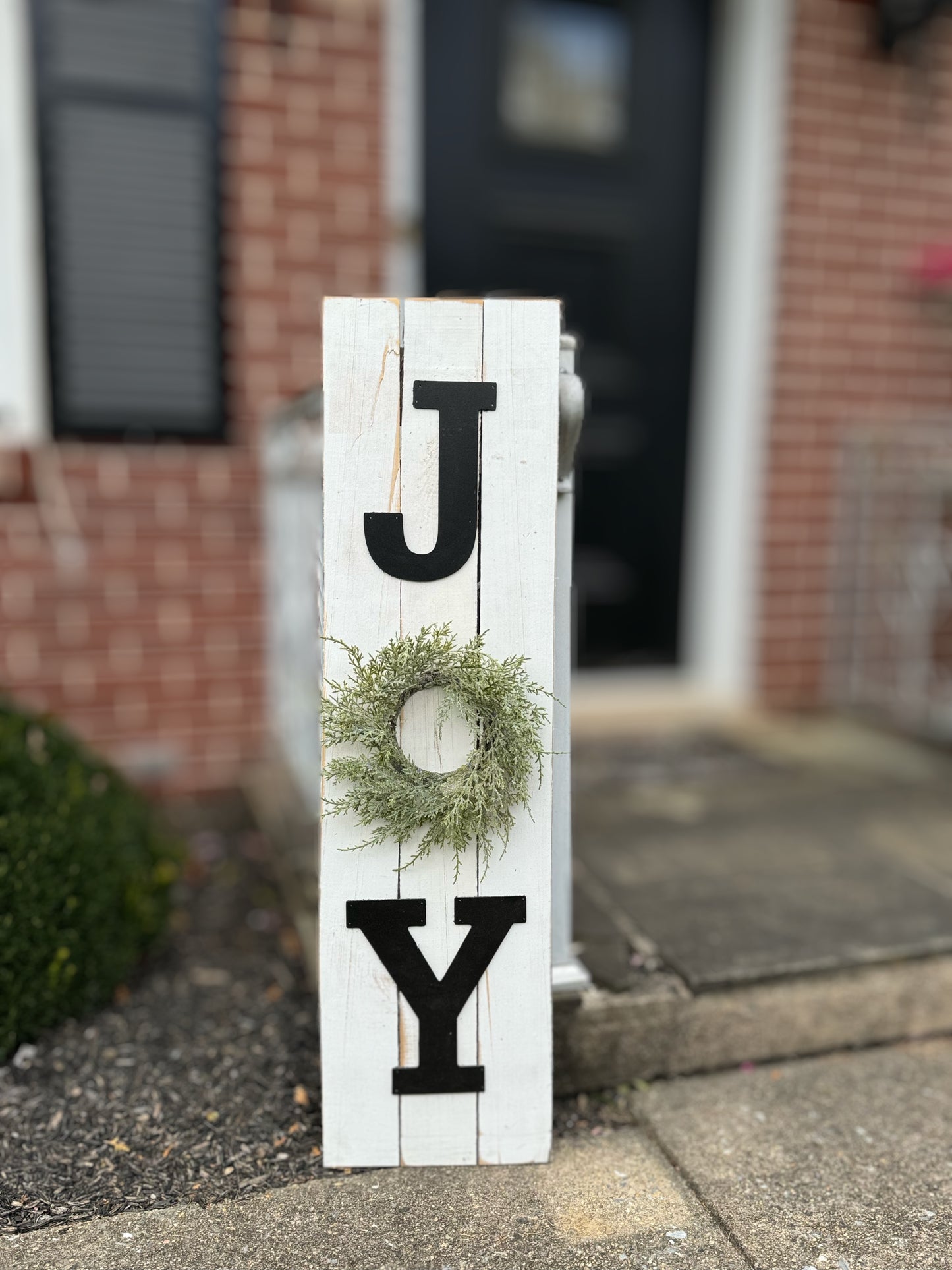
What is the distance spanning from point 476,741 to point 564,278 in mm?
2770

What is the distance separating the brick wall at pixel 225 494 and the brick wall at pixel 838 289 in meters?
1.70

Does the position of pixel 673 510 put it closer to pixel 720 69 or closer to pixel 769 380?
pixel 769 380

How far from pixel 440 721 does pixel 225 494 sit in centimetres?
205

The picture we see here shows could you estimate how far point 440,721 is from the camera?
1662mm

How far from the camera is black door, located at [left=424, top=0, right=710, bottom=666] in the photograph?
12.0 ft

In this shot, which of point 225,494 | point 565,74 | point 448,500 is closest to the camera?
point 448,500

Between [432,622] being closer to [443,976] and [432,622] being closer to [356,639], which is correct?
[356,639]

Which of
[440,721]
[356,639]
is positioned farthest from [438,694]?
[356,639]

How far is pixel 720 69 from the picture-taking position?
3.89 m

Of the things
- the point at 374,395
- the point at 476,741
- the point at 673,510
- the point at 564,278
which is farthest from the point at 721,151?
the point at 476,741

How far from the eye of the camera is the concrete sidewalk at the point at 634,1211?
1.53m

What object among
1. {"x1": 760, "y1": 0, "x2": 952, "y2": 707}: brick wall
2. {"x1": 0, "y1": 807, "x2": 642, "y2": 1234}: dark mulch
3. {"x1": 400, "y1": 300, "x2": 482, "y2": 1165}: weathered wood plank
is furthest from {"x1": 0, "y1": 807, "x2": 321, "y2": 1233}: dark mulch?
{"x1": 760, "y1": 0, "x2": 952, "y2": 707}: brick wall

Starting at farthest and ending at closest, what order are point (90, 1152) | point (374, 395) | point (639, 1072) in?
1. point (639, 1072)
2. point (90, 1152)
3. point (374, 395)

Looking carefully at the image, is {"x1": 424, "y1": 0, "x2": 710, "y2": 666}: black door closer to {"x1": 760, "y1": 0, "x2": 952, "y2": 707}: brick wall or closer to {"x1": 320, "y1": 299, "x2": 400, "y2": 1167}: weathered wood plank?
{"x1": 760, "y1": 0, "x2": 952, "y2": 707}: brick wall
